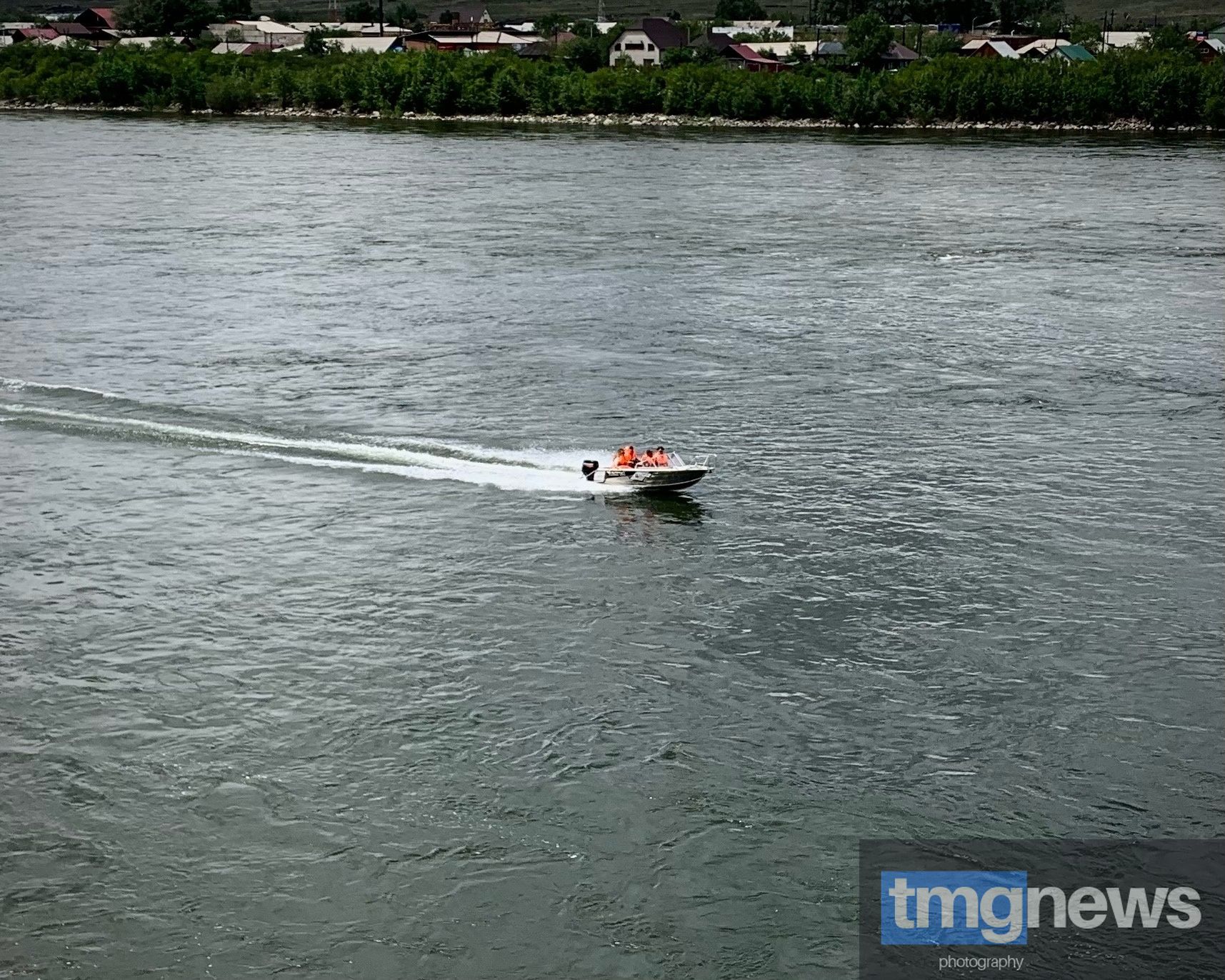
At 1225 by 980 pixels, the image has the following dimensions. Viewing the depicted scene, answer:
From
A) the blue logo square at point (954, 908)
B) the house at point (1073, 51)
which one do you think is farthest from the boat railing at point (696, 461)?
the house at point (1073, 51)

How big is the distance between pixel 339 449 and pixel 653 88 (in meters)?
122

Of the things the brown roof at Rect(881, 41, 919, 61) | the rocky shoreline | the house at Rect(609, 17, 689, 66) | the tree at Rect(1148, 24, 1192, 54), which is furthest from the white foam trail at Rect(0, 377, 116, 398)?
the house at Rect(609, 17, 689, 66)

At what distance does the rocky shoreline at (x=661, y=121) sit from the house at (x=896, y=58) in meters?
37.3

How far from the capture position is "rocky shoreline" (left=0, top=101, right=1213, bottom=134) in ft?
484

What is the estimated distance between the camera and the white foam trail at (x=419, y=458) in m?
42.1

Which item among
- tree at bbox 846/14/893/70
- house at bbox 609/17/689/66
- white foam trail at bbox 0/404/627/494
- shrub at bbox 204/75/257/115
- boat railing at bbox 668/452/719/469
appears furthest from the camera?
house at bbox 609/17/689/66

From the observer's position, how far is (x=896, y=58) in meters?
190

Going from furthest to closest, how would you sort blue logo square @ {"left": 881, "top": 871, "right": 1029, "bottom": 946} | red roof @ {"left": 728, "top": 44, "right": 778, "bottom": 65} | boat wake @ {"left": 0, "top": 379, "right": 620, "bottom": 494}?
red roof @ {"left": 728, "top": 44, "right": 778, "bottom": 65}
boat wake @ {"left": 0, "top": 379, "right": 620, "bottom": 494}
blue logo square @ {"left": 881, "top": 871, "right": 1029, "bottom": 946}

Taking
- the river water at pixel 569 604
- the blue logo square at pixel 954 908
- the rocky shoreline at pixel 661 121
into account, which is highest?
the rocky shoreline at pixel 661 121

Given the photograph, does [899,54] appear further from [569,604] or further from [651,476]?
[569,604]

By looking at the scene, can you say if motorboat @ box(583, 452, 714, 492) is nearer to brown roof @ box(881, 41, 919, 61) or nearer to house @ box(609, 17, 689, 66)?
brown roof @ box(881, 41, 919, 61)

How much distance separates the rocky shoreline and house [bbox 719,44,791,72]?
99.9 ft

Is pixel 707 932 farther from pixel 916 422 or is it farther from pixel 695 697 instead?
pixel 916 422

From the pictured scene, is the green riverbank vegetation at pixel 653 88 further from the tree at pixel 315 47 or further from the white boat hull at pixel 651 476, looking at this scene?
the white boat hull at pixel 651 476
